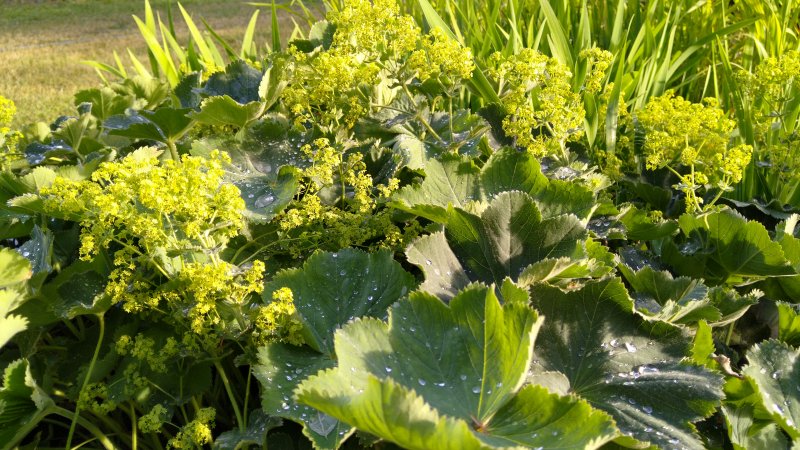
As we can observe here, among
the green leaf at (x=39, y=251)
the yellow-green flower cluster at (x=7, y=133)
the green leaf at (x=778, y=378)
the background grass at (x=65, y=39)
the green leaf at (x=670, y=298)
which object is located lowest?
the background grass at (x=65, y=39)

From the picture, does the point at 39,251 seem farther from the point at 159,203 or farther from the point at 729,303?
the point at 729,303

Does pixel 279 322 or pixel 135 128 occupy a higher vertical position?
pixel 135 128

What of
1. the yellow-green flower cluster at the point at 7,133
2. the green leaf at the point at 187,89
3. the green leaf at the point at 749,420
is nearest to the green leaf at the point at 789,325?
the green leaf at the point at 749,420

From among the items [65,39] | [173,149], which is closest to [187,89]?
[173,149]

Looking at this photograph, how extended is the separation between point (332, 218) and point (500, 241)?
32 centimetres

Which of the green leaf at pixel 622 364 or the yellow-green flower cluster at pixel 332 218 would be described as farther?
the yellow-green flower cluster at pixel 332 218

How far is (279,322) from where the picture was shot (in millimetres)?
1101

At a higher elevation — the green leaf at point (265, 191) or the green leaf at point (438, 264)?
the green leaf at point (265, 191)

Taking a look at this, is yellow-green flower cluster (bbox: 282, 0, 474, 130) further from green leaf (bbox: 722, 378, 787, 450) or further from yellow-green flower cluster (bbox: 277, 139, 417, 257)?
green leaf (bbox: 722, 378, 787, 450)

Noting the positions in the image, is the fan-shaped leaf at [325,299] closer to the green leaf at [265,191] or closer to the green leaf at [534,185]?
the green leaf at [265,191]

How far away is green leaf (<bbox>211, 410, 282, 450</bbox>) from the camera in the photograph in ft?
3.30

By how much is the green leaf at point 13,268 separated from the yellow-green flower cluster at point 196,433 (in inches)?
14.3

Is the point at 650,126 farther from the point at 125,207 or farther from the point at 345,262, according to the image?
the point at 125,207

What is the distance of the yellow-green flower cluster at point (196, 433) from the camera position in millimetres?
1013
